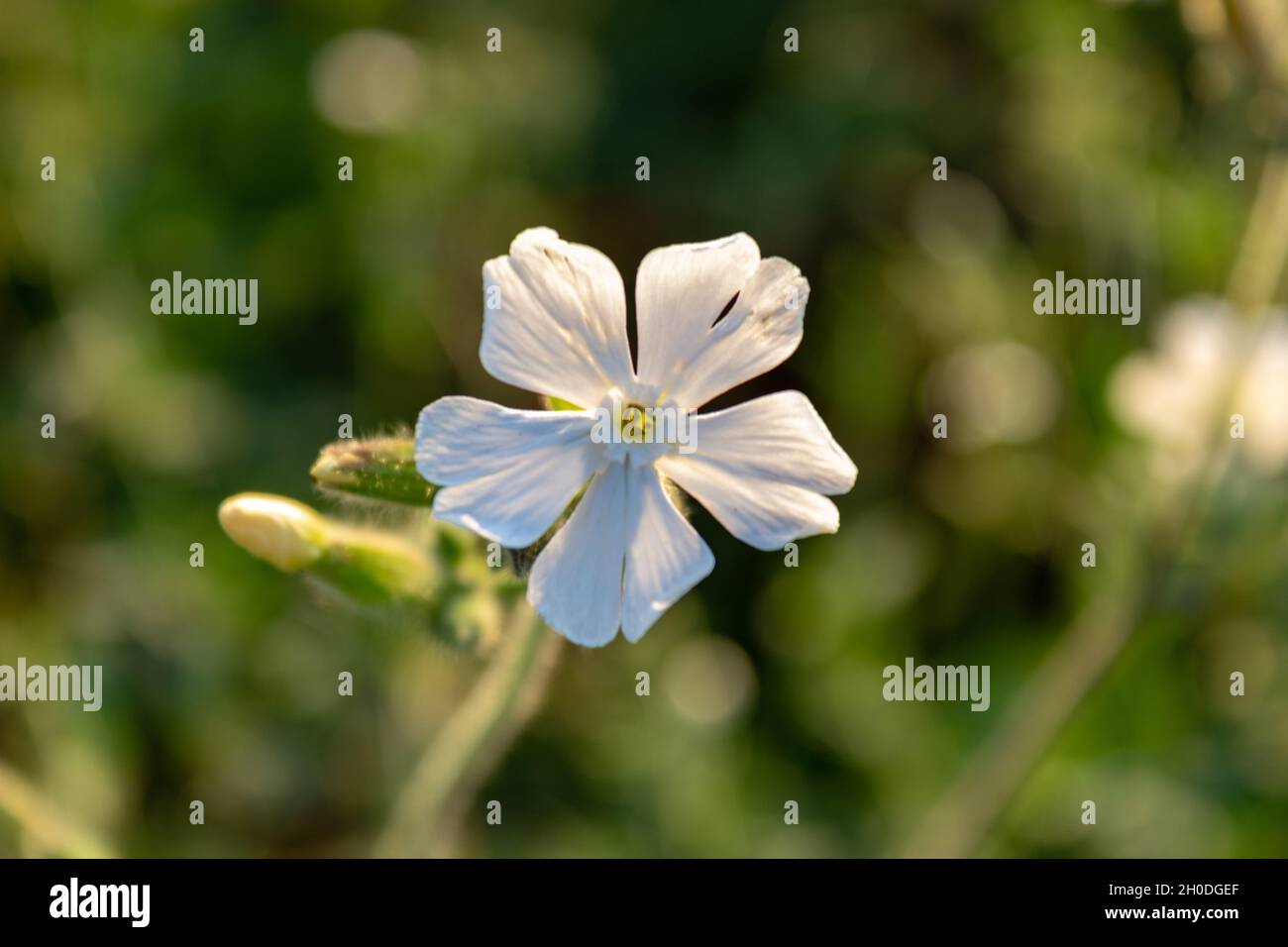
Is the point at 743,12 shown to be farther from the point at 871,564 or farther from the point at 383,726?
the point at 383,726

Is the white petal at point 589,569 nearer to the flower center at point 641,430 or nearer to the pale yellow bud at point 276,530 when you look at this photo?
the flower center at point 641,430

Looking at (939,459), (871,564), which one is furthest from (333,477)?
(939,459)

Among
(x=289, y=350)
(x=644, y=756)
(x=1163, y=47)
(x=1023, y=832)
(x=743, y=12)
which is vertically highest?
(x=743, y=12)

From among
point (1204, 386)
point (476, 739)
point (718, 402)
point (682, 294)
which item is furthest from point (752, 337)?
point (1204, 386)

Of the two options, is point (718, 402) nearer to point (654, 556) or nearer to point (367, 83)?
point (367, 83)

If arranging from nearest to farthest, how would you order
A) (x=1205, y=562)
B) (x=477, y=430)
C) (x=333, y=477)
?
(x=477, y=430) < (x=333, y=477) < (x=1205, y=562)

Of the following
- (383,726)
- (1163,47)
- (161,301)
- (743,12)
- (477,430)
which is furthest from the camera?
(743,12)

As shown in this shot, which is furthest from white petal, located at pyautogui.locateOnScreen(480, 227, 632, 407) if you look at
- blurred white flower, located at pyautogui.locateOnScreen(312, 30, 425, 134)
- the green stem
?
blurred white flower, located at pyautogui.locateOnScreen(312, 30, 425, 134)
